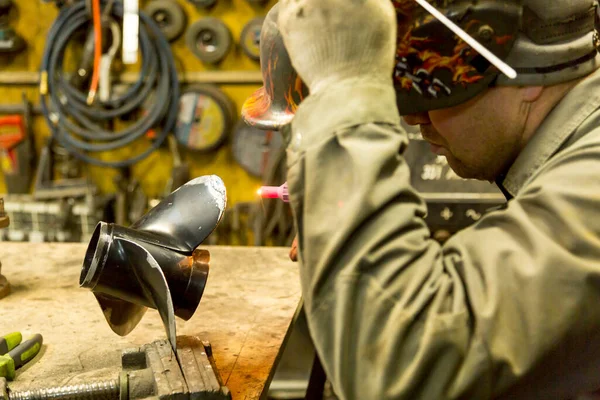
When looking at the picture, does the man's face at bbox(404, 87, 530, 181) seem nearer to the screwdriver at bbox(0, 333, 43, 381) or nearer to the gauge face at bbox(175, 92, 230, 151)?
the screwdriver at bbox(0, 333, 43, 381)

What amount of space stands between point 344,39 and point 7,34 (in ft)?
10.5

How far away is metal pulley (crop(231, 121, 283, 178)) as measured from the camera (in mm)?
3332

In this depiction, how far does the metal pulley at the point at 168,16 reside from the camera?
3.32 meters

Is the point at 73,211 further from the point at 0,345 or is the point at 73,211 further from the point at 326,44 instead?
the point at 326,44

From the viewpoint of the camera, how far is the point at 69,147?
3.46 meters

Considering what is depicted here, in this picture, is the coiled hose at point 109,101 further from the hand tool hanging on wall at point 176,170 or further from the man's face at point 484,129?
the man's face at point 484,129

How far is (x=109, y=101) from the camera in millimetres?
3348

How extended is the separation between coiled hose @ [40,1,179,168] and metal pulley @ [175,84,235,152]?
0.06 meters

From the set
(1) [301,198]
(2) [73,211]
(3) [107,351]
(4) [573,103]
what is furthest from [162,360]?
(2) [73,211]

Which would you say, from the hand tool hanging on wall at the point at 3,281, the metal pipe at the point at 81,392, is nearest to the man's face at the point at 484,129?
the metal pipe at the point at 81,392

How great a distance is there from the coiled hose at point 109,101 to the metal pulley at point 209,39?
147mm

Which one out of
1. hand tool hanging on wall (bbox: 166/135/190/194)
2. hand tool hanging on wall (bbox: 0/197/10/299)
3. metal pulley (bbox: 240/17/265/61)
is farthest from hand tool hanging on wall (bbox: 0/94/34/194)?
hand tool hanging on wall (bbox: 0/197/10/299)

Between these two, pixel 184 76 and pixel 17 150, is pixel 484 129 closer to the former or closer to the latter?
pixel 184 76

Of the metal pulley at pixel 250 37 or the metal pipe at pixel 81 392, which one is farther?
the metal pulley at pixel 250 37
